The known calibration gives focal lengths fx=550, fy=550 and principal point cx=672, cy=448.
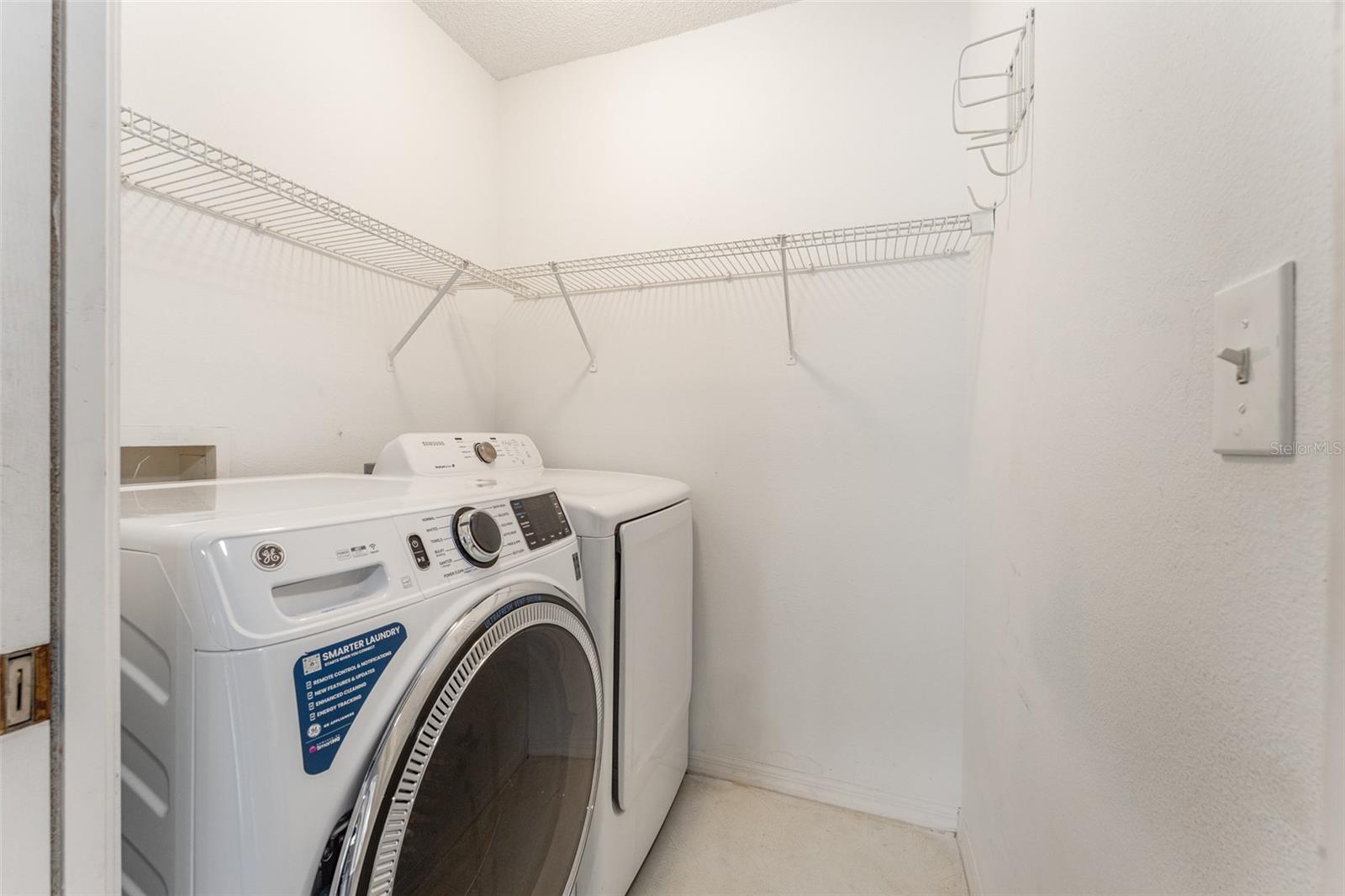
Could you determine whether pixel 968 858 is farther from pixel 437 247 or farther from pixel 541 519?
pixel 437 247

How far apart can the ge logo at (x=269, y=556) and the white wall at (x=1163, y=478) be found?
0.89 meters

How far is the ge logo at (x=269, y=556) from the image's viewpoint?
60 cm

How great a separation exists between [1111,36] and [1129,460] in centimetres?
52

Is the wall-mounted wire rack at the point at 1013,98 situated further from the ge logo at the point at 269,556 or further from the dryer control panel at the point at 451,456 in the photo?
the dryer control panel at the point at 451,456

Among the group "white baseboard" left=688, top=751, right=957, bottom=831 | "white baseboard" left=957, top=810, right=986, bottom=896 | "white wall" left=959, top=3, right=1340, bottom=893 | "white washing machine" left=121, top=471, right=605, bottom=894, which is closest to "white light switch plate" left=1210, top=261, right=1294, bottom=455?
"white wall" left=959, top=3, right=1340, bottom=893

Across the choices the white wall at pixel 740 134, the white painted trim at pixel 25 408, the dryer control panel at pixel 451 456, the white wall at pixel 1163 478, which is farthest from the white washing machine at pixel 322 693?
the white wall at pixel 740 134

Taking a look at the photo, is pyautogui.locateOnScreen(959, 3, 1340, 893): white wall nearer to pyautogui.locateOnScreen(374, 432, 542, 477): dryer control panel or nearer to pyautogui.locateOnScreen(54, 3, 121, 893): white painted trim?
pyautogui.locateOnScreen(54, 3, 121, 893): white painted trim

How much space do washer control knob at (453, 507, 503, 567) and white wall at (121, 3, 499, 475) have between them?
2.59 ft

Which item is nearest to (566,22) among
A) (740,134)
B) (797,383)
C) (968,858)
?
(740,134)

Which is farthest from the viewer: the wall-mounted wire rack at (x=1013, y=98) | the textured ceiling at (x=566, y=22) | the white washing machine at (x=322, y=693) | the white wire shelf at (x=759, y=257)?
the textured ceiling at (x=566, y=22)

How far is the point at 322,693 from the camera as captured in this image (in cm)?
62

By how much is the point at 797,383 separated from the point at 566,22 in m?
1.42

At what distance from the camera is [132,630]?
2.03 ft

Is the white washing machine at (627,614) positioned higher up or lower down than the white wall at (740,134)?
lower down
